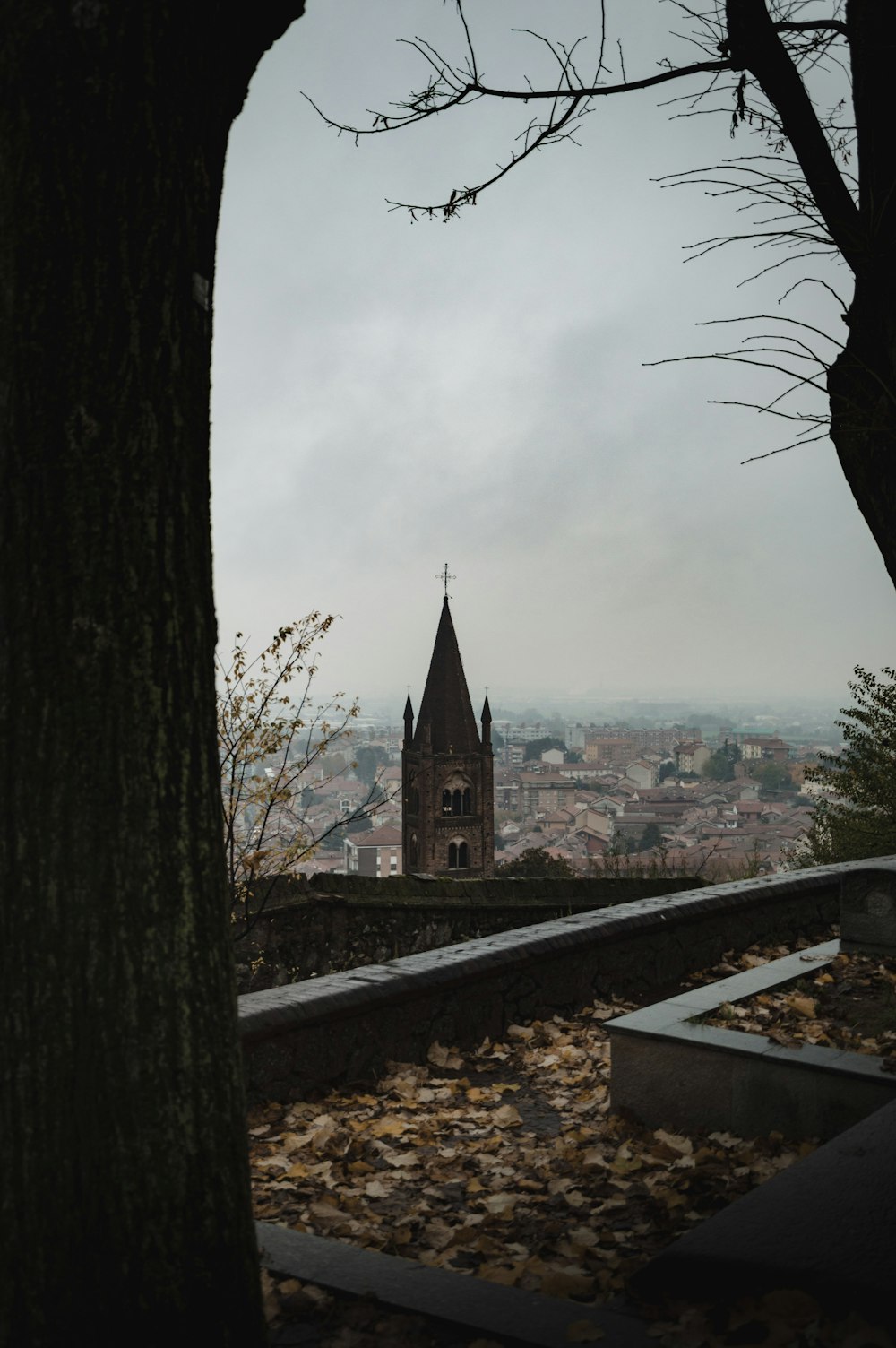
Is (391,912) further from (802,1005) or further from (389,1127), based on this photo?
(389,1127)

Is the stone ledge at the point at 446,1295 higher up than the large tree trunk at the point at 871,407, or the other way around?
the large tree trunk at the point at 871,407

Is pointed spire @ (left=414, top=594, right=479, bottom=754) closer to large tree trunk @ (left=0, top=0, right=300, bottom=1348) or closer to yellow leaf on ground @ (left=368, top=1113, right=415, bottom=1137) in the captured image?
yellow leaf on ground @ (left=368, top=1113, right=415, bottom=1137)

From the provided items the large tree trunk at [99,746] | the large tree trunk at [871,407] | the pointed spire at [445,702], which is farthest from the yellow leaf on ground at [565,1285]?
the pointed spire at [445,702]

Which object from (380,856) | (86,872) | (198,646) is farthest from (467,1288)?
(380,856)

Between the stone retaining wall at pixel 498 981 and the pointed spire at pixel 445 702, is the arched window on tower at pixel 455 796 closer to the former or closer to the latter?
the pointed spire at pixel 445 702

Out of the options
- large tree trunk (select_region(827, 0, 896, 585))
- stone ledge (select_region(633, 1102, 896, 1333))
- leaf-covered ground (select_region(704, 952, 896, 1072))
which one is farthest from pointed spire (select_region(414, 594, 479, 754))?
stone ledge (select_region(633, 1102, 896, 1333))

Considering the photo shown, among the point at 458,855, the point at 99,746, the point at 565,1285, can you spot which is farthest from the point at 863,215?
the point at 458,855

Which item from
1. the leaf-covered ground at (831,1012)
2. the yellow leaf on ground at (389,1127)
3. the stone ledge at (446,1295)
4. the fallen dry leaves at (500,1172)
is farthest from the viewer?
the leaf-covered ground at (831,1012)

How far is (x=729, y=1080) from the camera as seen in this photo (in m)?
4.78

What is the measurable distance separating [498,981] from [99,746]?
4.80 metres

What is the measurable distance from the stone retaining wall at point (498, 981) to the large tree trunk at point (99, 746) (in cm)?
275

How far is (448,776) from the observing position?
5797cm

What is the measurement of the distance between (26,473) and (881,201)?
316 centimetres

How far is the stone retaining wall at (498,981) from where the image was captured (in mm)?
5285
